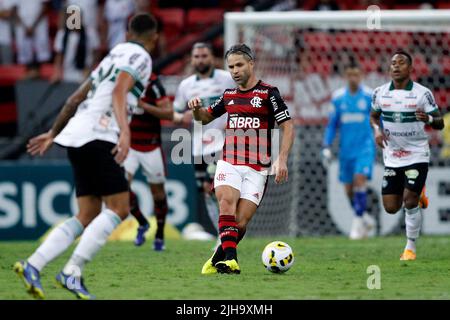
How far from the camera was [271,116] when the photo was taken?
941 centimetres

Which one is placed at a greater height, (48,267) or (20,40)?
(20,40)

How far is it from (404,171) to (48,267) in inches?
152

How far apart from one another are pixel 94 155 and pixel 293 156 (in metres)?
9.02

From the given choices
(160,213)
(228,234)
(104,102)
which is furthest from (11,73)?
(104,102)

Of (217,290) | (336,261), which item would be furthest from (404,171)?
(217,290)

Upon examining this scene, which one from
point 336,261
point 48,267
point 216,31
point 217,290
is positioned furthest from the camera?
point 216,31

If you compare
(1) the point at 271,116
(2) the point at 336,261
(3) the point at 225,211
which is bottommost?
(2) the point at 336,261

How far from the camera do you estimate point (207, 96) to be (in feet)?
41.6

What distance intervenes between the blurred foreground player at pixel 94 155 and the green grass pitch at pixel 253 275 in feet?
1.10

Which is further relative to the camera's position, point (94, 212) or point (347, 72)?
point (347, 72)

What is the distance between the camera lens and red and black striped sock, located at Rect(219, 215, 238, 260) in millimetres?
9062

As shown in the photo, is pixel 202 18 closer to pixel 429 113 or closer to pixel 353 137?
pixel 353 137

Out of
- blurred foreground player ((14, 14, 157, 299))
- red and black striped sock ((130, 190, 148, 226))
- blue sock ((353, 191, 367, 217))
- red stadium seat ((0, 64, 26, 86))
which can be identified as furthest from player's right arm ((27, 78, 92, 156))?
red stadium seat ((0, 64, 26, 86))

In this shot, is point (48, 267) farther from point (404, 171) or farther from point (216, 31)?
point (216, 31)
